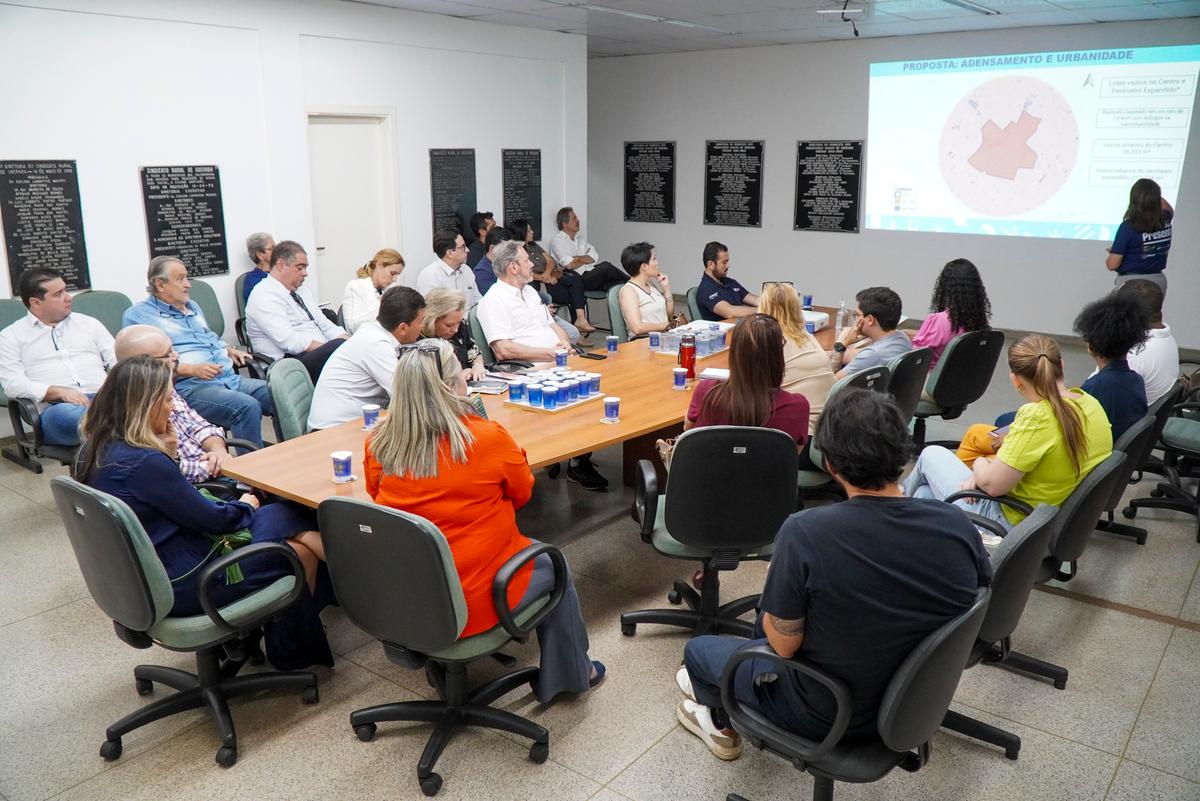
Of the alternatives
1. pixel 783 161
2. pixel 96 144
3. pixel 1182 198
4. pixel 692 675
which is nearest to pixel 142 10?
pixel 96 144

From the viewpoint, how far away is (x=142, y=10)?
5414 mm

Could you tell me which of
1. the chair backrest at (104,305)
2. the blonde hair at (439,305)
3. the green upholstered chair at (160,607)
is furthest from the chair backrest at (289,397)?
the chair backrest at (104,305)

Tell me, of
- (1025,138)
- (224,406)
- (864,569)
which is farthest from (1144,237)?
(224,406)

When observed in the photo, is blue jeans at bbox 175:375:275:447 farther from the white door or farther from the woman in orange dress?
the woman in orange dress

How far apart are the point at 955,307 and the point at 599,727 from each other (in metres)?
3.25

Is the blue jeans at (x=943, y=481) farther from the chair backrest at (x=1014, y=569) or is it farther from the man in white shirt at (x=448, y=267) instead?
the man in white shirt at (x=448, y=267)

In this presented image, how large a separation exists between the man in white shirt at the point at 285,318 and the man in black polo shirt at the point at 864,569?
407 cm

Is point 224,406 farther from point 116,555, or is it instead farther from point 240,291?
point 116,555

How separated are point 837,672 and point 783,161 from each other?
28.2 ft

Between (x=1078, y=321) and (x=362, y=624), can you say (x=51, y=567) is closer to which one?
(x=362, y=624)

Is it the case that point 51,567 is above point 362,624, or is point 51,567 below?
below

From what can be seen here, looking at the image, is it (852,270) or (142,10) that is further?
(852,270)

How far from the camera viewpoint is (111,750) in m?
2.62

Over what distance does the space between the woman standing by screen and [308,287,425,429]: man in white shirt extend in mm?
5694
